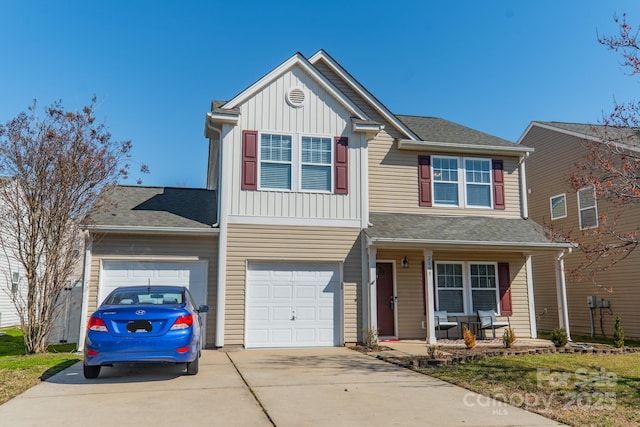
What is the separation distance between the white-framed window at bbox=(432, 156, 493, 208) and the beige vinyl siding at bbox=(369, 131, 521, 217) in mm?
219

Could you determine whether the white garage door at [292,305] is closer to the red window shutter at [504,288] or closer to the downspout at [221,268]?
the downspout at [221,268]

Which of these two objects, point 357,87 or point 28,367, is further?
point 357,87

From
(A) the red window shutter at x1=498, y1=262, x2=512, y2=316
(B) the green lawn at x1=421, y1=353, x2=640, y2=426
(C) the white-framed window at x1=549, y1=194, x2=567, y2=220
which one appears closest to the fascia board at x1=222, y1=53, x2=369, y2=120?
(A) the red window shutter at x1=498, y1=262, x2=512, y2=316

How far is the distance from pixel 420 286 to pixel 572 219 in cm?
740

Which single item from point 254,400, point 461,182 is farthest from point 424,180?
point 254,400

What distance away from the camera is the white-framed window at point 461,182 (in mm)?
14242

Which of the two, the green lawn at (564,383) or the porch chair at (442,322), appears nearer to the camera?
the green lawn at (564,383)

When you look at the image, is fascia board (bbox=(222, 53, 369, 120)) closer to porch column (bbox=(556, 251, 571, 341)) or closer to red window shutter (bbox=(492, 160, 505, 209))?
red window shutter (bbox=(492, 160, 505, 209))

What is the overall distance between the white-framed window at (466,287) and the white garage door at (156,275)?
6.56 m

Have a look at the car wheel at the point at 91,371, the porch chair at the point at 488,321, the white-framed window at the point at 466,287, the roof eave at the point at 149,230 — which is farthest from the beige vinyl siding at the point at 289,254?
the car wheel at the point at 91,371

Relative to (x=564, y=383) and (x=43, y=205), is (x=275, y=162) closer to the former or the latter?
(x=43, y=205)

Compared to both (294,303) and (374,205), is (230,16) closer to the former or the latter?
(374,205)

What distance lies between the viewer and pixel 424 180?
14.1 metres

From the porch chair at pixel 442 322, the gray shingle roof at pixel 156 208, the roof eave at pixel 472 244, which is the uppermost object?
the gray shingle roof at pixel 156 208
